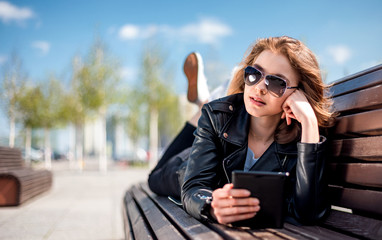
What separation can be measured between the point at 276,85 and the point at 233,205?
861mm

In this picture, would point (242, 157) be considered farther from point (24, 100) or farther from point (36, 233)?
point (24, 100)

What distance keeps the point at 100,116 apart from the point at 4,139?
51.4 feet

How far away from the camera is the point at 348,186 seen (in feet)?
6.89

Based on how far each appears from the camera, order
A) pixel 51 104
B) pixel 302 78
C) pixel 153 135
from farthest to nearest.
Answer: pixel 51 104, pixel 153 135, pixel 302 78

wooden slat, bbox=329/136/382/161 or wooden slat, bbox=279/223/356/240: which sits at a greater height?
wooden slat, bbox=329/136/382/161

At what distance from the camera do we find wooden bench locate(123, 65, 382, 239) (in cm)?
147

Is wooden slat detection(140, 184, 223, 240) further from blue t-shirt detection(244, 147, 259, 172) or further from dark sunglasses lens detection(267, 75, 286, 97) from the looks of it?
dark sunglasses lens detection(267, 75, 286, 97)

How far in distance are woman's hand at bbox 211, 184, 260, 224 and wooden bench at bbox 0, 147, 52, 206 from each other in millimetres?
5155

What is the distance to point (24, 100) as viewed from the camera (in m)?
26.1

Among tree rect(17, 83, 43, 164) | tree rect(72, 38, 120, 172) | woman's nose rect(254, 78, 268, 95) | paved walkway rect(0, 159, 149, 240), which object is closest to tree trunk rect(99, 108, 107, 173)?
tree rect(72, 38, 120, 172)

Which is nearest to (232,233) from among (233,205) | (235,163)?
(233,205)

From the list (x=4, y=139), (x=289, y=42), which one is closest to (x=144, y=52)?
(x=4, y=139)

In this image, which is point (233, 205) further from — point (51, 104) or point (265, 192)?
point (51, 104)

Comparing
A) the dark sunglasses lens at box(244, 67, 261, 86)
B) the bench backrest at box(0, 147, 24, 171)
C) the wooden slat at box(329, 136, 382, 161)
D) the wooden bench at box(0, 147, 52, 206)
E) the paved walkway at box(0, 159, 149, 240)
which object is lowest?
the paved walkway at box(0, 159, 149, 240)
